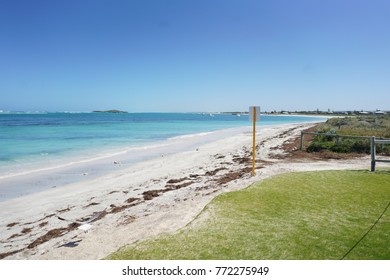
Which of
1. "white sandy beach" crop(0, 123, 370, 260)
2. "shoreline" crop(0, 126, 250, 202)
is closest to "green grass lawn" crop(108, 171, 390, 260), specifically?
"white sandy beach" crop(0, 123, 370, 260)

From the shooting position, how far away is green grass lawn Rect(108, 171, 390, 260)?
15.6 ft

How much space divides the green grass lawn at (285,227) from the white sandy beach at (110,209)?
702mm

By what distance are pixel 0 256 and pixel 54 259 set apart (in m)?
1.86

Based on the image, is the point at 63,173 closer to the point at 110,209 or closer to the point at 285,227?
the point at 110,209

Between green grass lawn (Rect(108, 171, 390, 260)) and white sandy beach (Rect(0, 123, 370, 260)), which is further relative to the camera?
white sandy beach (Rect(0, 123, 370, 260))

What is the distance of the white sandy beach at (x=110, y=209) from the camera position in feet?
19.7

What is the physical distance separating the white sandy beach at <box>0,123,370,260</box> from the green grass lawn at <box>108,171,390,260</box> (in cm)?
70

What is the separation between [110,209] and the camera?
884 cm

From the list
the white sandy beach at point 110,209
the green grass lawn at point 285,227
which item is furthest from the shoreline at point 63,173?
the green grass lawn at point 285,227

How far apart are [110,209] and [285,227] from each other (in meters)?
5.36

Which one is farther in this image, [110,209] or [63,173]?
[63,173]

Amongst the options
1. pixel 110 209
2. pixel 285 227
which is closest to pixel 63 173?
pixel 110 209

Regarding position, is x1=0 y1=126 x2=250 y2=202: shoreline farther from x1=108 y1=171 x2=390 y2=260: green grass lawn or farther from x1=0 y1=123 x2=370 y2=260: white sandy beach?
x1=108 y1=171 x2=390 y2=260: green grass lawn

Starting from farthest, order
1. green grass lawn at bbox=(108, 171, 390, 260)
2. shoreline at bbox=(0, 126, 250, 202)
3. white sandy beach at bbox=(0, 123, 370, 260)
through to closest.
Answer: shoreline at bbox=(0, 126, 250, 202)
white sandy beach at bbox=(0, 123, 370, 260)
green grass lawn at bbox=(108, 171, 390, 260)
